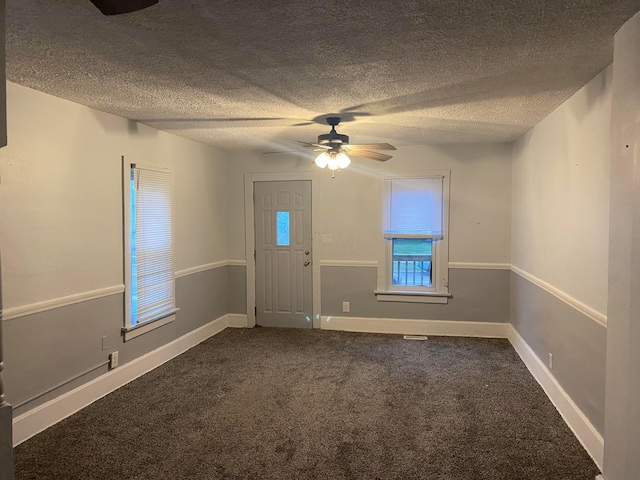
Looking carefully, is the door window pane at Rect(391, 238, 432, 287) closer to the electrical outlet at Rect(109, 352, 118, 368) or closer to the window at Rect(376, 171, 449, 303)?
the window at Rect(376, 171, 449, 303)

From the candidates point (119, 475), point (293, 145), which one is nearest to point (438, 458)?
point (119, 475)

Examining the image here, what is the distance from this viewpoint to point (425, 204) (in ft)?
16.4

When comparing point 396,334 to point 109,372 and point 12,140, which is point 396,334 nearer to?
point 109,372

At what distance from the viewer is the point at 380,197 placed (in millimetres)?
5082

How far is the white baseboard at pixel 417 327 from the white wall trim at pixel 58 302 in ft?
8.67

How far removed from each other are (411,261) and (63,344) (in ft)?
12.0

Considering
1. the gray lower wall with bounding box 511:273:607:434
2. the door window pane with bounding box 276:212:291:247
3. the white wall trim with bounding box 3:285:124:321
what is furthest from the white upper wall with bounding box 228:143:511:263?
the white wall trim with bounding box 3:285:124:321

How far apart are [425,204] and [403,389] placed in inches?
91.0

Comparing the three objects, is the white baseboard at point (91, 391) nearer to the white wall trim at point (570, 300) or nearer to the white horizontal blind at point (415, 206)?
the white horizontal blind at point (415, 206)

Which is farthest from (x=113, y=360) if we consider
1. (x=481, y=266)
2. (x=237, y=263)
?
(x=481, y=266)

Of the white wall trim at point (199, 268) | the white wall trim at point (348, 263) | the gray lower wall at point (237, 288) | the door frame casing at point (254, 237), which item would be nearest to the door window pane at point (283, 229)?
the door frame casing at point (254, 237)

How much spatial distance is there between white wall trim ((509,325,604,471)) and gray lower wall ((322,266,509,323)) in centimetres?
73

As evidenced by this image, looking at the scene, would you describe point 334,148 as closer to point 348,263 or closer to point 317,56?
point 317,56

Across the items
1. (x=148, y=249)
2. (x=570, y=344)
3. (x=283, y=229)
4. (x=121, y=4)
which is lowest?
(x=570, y=344)
